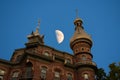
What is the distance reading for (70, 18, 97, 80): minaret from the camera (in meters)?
41.9

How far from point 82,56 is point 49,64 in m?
9.87

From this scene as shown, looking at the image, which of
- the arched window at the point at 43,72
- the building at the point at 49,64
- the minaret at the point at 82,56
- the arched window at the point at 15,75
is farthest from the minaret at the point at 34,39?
the arched window at the point at 43,72

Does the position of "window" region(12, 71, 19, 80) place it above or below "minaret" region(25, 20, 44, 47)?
below

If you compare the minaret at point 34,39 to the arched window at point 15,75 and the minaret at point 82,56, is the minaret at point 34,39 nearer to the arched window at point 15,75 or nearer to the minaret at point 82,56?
the minaret at point 82,56

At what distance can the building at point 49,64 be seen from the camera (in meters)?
38.1

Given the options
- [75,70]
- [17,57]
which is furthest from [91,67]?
[17,57]

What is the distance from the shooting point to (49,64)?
131ft

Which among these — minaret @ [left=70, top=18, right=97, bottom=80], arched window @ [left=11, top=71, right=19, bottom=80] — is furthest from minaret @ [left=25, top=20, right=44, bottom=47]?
arched window @ [left=11, top=71, right=19, bottom=80]

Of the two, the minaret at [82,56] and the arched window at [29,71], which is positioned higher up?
the minaret at [82,56]

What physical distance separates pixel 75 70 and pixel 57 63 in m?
4.55

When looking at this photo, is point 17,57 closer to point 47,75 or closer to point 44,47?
point 44,47

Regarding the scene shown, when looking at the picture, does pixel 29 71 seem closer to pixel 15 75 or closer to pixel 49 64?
pixel 15 75

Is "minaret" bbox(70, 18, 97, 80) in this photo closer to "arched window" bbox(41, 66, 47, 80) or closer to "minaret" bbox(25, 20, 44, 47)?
"arched window" bbox(41, 66, 47, 80)

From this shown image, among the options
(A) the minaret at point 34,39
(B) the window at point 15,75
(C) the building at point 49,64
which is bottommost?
(B) the window at point 15,75
